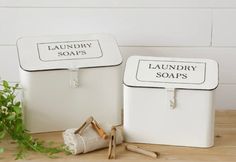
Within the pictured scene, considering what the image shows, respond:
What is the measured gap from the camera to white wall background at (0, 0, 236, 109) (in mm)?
1487

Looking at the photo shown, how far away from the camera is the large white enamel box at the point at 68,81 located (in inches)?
49.8

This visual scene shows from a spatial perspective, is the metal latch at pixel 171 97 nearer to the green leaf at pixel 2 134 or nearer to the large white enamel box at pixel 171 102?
the large white enamel box at pixel 171 102

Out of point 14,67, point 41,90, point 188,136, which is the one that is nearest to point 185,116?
point 188,136

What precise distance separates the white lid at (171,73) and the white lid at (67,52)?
79 millimetres

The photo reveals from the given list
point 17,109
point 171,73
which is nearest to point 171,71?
point 171,73

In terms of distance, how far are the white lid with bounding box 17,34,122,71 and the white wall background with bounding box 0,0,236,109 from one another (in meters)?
0.16

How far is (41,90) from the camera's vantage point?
1.27 metres

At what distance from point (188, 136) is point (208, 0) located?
49 centimetres

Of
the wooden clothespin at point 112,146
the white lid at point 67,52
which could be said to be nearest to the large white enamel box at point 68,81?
the white lid at point 67,52

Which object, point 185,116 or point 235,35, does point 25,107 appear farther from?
point 235,35

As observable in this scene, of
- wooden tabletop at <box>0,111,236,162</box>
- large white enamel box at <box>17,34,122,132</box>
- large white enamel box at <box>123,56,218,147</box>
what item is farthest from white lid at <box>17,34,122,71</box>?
wooden tabletop at <box>0,111,236,162</box>

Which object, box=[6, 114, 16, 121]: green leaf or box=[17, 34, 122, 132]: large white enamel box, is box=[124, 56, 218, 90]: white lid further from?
box=[6, 114, 16, 121]: green leaf

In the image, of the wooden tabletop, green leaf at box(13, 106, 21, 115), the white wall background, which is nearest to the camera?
the wooden tabletop

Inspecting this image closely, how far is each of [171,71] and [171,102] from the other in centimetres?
9
